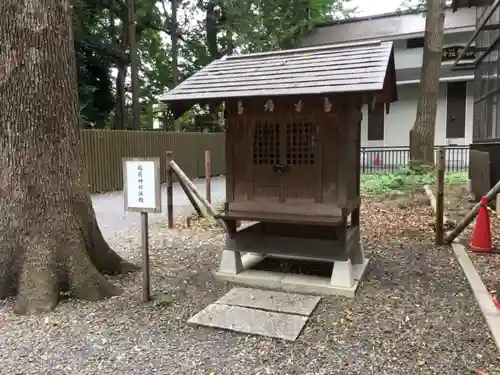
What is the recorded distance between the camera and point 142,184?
4258mm

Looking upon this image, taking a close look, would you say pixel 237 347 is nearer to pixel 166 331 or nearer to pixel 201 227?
pixel 166 331

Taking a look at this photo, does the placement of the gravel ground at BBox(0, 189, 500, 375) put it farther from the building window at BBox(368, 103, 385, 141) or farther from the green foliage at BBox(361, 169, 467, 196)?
the building window at BBox(368, 103, 385, 141)

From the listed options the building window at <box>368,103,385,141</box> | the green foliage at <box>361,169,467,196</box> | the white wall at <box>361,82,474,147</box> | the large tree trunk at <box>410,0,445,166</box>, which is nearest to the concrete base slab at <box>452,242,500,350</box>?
the green foliage at <box>361,169,467,196</box>

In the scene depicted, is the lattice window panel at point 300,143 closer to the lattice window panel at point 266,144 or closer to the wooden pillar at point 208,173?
the lattice window panel at point 266,144

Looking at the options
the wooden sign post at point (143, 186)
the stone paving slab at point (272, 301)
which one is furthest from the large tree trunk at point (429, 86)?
the wooden sign post at point (143, 186)

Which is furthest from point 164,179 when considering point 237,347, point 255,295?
point 237,347

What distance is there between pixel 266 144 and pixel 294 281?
1578 millimetres

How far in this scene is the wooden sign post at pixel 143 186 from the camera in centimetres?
420

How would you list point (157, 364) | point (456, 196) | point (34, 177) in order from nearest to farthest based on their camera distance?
point (157, 364) → point (34, 177) → point (456, 196)

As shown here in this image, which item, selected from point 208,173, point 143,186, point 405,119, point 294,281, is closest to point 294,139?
point 294,281

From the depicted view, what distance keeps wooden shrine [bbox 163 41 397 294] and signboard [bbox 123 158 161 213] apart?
945 mm

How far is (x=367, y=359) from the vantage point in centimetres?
324

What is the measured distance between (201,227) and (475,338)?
5646 mm

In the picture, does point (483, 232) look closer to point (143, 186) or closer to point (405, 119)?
point (143, 186)
